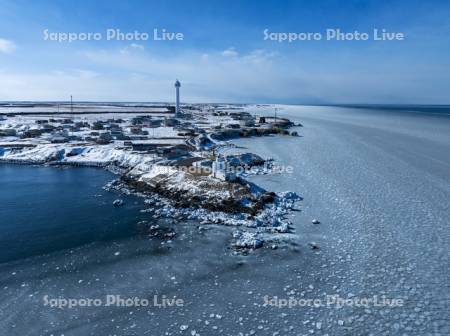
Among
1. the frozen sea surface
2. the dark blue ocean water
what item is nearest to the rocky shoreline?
the frozen sea surface

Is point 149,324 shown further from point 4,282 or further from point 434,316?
point 434,316

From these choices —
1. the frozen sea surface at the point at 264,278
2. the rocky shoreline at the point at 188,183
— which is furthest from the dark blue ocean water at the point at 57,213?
the rocky shoreline at the point at 188,183

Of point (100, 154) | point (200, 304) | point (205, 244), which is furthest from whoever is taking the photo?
point (100, 154)

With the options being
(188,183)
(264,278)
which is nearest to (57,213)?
(188,183)

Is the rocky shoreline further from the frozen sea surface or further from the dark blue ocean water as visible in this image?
the dark blue ocean water

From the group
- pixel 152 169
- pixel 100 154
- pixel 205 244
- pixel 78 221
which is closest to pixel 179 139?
pixel 100 154
